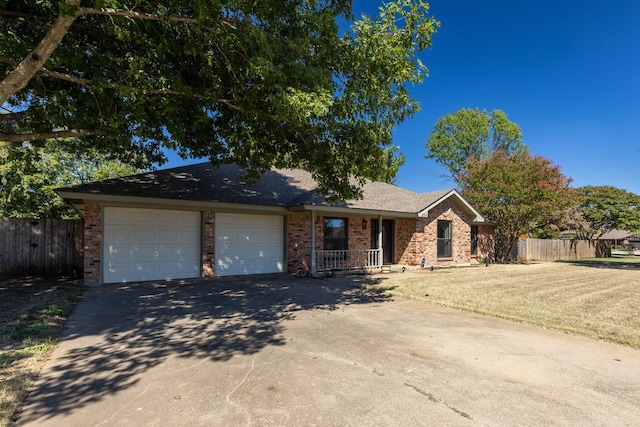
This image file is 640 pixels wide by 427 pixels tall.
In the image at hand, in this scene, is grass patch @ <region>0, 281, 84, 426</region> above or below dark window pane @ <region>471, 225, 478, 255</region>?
below

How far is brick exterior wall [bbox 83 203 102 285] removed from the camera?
9.80m

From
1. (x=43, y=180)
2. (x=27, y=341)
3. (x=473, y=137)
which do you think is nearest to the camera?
(x=27, y=341)

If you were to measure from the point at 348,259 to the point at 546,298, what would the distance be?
24.5ft

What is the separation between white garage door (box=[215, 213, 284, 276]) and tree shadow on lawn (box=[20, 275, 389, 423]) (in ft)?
5.03

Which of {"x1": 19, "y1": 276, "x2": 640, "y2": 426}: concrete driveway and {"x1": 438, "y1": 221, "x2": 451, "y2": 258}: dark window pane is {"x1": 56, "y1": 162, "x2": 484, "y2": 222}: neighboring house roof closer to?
{"x1": 438, "y1": 221, "x2": 451, "y2": 258}: dark window pane

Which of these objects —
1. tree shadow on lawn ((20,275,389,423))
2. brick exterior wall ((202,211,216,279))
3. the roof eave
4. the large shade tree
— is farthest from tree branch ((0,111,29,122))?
the roof eave

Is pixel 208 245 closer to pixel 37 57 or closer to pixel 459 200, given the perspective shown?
pixel 37 57

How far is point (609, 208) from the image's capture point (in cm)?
3192

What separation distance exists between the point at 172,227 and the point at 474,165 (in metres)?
17.7

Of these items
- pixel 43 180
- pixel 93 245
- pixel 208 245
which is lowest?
pixel 208 245

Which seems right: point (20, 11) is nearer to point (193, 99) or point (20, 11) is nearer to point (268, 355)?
point (193, 99)

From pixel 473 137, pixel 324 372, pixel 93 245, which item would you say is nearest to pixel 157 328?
pixel 324 372

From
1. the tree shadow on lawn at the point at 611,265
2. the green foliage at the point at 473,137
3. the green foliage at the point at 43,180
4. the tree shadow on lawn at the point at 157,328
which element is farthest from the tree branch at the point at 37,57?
the green foliage at the point at 473,137

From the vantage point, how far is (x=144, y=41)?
596cm
